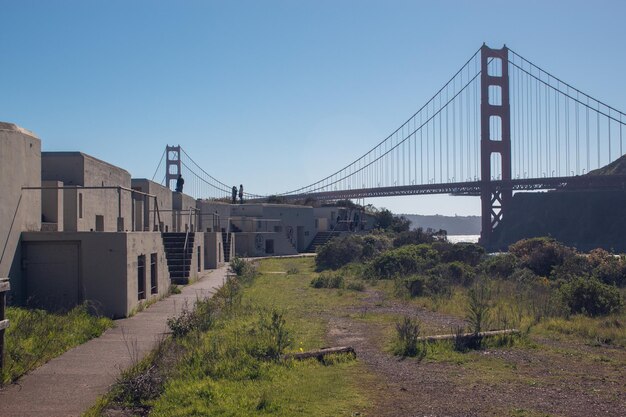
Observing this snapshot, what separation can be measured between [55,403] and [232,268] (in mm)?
19928

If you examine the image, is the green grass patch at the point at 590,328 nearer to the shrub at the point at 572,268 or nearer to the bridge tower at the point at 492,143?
the shrub at the point at 572,268

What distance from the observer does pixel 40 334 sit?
9.95m

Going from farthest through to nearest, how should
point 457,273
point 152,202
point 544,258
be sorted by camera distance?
point 544,258
point 152,202
point 457,273

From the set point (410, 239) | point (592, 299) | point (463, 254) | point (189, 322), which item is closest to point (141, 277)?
point (189, 322)

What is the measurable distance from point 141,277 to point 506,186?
47532 mm

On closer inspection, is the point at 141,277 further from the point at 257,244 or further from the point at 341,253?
the point at 257,244

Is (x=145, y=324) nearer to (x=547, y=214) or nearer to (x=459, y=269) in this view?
(x=459, y=269)

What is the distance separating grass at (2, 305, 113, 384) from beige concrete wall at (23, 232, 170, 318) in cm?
74

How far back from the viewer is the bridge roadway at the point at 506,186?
174 feet

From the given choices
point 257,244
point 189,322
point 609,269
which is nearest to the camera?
point 189,322

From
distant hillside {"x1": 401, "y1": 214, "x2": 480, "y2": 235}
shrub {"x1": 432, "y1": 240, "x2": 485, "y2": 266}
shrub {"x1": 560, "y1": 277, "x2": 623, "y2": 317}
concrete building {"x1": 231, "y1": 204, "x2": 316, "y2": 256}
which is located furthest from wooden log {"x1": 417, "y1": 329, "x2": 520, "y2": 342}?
distant hillside {"x1": 401, "y1": 214, "x2": 480, "y2": 235}

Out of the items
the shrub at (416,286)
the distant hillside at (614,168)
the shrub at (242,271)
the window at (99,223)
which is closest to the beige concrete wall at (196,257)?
the shrub at (242,271)

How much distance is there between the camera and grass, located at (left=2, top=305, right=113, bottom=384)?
326 inches

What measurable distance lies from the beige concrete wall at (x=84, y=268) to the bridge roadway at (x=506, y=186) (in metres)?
46.6
